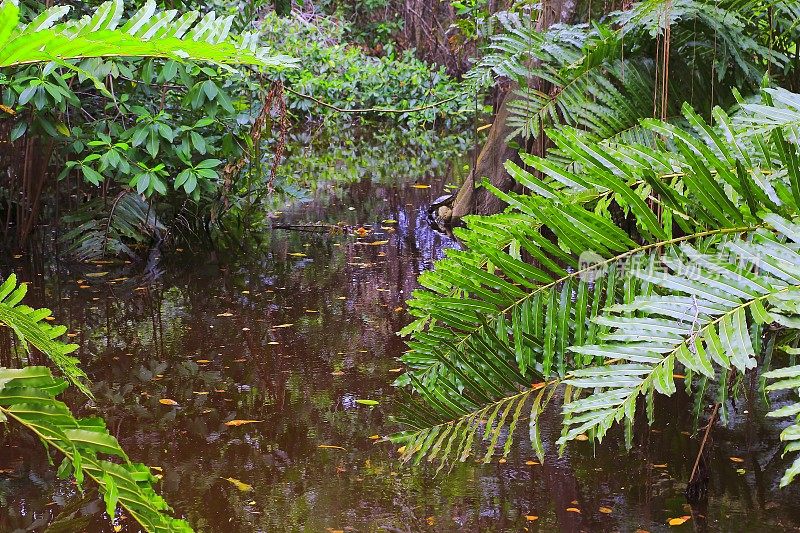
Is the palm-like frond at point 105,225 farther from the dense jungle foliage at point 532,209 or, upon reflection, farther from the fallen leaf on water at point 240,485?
the fallen leaf on water at point 240,485

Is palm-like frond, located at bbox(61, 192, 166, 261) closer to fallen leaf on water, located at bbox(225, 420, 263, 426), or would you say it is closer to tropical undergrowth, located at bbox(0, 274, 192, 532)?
fallen leaf on water, located at bbox(225, 420, 263, 426)

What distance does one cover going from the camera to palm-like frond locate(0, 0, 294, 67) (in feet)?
4.91

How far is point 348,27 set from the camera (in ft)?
61.5

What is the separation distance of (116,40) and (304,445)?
2.28 metres

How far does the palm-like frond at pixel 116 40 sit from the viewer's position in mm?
1495

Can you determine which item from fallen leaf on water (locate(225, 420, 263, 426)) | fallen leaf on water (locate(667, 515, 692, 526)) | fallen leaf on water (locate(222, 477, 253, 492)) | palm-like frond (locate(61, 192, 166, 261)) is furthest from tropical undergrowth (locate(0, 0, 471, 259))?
fallen leaf on water (locate(667, 515, 692, 526))

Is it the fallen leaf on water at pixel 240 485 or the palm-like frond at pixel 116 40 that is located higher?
the palm-like frond at pixel 116 40

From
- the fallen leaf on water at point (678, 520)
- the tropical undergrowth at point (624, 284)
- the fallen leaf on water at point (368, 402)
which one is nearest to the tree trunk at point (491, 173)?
the fallen leaf on water at point (368, 402)

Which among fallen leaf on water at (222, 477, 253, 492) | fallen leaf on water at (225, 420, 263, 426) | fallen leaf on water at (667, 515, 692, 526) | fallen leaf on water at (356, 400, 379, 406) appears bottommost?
fallen leaf on water at (667, 515, 692, 526)

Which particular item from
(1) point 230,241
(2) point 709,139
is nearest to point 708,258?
(2) point 709,139

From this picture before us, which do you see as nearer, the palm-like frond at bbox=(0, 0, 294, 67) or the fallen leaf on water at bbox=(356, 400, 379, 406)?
the palm-like frond at bbox=(0, 0, 294, 67)

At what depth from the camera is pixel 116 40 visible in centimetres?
153

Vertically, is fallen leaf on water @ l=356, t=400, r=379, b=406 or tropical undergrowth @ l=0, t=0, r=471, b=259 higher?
tropical undergrowth @ l=0, t=0, r=471, b=259

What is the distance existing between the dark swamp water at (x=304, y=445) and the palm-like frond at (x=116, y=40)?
172cm
